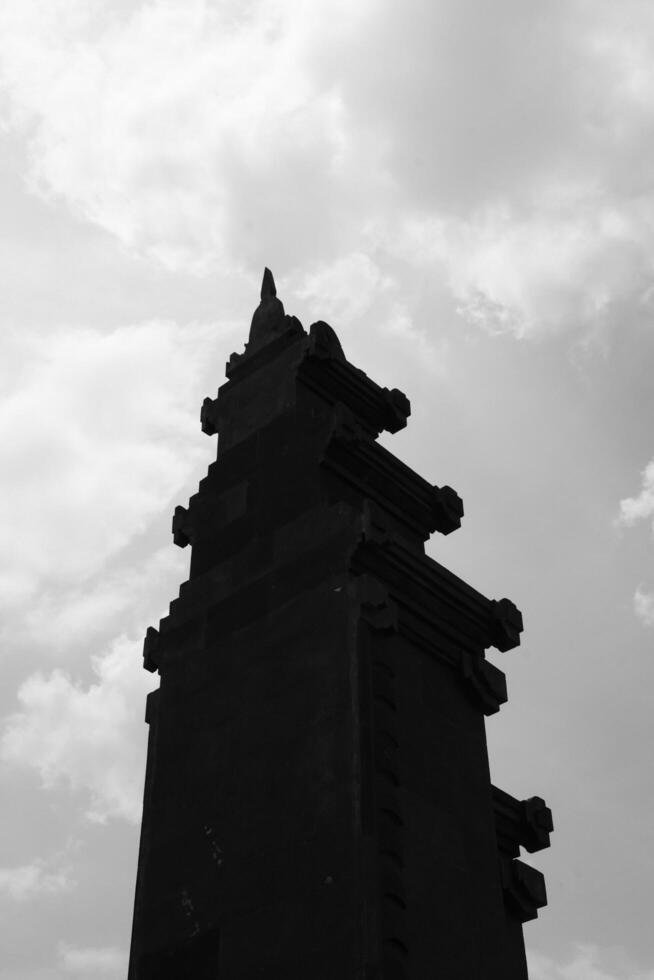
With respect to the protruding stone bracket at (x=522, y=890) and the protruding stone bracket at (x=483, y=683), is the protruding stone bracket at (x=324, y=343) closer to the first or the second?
Answer: the protruding stone bracket at (x=483, y=683)

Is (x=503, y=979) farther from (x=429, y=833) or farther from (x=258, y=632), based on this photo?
(x=258, y=632)

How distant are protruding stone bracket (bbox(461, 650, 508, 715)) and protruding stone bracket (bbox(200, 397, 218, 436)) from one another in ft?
26.4

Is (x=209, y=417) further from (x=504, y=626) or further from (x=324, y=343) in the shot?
(x=504, y=626)

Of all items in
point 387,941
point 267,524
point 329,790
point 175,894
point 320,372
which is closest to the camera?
point 387,941

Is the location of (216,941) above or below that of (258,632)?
below

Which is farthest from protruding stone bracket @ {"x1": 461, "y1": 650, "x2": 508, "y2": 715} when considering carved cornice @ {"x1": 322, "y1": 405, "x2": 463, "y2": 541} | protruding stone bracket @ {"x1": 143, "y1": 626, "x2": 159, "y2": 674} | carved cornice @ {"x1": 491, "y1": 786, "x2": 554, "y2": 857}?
protruding stone bracket @ {"x1": 143, "y1": 626, "x2": 159, "y2": 674}

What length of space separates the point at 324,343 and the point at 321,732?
9.75 metres

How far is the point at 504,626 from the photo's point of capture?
87.8 feet

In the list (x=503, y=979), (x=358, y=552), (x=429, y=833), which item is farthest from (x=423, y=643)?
(x=503, y=979)

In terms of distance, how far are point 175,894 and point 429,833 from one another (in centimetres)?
449

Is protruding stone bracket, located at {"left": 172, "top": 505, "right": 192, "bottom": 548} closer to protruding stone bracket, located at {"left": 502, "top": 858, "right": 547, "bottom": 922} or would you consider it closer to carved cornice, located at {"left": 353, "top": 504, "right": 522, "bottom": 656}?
carved cornice, located at {"left": 353, "top": 504, "right": 522, "bottom": 656}

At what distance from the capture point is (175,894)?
2330 cm

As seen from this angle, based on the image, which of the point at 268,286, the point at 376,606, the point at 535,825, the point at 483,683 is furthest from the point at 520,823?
the point at 268,286

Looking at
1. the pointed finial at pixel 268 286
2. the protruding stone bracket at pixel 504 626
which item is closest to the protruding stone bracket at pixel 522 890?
the protruding stone bracket at pixel 504 626
